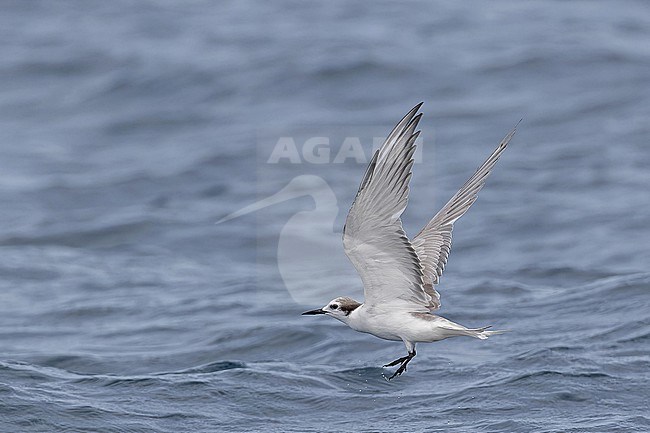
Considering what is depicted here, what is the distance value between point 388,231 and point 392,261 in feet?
1.59

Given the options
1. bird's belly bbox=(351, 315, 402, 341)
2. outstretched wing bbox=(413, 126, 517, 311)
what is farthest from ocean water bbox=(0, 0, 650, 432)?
bird's belly bbox=(351, 315, 402, 341)

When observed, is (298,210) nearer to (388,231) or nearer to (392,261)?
(392,261)

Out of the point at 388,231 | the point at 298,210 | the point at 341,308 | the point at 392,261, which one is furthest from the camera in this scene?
the point at 298,210

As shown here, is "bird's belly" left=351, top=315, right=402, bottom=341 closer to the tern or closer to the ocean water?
the tern

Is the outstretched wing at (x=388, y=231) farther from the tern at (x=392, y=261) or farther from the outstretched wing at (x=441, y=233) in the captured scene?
the outstretched wing at (x=441, y=233)

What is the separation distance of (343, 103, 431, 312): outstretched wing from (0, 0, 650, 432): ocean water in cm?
362

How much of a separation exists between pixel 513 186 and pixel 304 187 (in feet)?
12.8

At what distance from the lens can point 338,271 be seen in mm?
19719

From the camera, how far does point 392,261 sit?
31.4 feet

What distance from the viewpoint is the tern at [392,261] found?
8.75 meters

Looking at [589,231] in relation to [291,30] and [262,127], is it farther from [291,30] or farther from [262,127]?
[291,30]

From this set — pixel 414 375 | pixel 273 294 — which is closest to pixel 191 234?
pixel 273 294

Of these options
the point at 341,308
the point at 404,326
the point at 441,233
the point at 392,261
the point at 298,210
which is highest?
the point at 298,210

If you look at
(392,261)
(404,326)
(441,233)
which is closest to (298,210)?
(441,233)
